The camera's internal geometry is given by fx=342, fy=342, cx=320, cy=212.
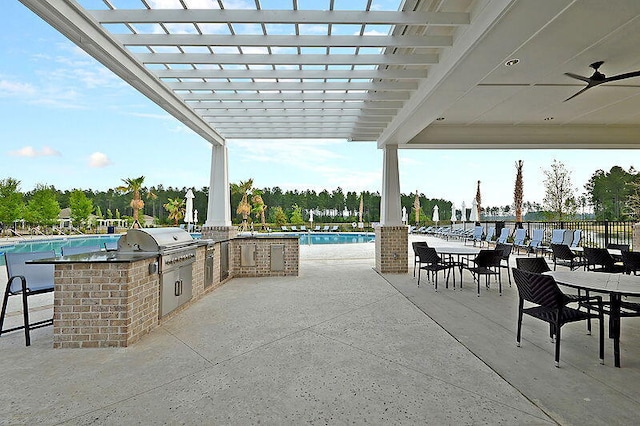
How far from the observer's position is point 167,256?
414cm

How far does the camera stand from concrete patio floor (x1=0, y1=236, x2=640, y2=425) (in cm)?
211

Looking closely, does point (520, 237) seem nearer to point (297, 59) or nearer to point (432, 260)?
point (432, 260)

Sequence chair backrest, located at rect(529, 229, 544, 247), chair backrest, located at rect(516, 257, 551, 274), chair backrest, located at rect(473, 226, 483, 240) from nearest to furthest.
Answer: chair backrest, located at rect(516, 257, 551, 274) → chair backrest, located at rect(529, 229, 544, 247) → chair backrest, located at rect(473, 226, 483, 240)

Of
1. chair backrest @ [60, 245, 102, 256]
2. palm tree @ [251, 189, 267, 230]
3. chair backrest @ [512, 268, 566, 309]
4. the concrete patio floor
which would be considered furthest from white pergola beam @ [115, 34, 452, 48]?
palm tree @ [251, 189, 267, 230]

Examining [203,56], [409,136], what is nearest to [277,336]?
[203,56]

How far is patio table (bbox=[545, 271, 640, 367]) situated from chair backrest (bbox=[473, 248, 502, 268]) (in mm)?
2182

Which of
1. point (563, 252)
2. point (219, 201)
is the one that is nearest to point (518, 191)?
point (563, 252)

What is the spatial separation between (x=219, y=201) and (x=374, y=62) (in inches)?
191

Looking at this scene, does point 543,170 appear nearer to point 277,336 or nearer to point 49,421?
point 277,336

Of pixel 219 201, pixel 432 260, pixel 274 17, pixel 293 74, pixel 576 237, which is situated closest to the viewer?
pixel 274 17

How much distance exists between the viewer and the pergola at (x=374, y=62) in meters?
3.39

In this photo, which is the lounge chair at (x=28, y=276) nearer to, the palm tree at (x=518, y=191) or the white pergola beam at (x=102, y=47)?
the white pergola beam at (x=102, y=47)

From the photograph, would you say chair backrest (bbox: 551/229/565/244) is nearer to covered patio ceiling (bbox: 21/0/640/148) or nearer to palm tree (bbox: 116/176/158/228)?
covered patio ceiling (bbox: 21/0/640/148)

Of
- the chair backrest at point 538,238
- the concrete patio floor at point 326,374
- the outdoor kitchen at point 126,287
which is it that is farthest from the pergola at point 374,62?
the chair backrest at point 538,238
